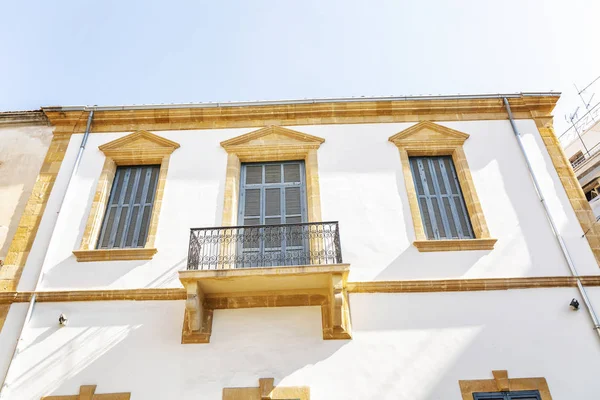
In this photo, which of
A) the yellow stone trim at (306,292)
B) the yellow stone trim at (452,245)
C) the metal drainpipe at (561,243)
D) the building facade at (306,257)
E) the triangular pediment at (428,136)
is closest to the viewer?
the building facade at (306,257)

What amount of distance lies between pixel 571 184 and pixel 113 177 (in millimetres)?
8530

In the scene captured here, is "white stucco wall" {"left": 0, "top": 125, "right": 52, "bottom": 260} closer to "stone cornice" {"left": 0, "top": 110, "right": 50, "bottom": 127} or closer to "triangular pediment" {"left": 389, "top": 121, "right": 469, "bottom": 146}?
"stone cornice" {"left": 0, "top": 110, "right": 50, "bottom": 127}

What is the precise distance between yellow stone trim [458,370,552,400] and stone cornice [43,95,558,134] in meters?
5.15

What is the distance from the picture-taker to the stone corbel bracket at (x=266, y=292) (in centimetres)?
657

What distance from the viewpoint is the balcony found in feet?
21.7

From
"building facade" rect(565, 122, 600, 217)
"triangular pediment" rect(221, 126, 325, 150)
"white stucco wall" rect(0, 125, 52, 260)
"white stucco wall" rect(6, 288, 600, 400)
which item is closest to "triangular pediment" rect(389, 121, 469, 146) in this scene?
"triangular pediment" rect(221, 126, 325, 150)

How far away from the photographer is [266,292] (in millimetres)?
7051

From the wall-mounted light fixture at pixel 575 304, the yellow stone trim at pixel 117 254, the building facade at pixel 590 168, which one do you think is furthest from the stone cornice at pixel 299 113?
the building facade at pixel 590 168

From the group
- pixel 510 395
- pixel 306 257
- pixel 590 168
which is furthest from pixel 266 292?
pixel 590 168

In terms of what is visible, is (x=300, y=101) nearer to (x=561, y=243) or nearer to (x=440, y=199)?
(x=440, y=199)

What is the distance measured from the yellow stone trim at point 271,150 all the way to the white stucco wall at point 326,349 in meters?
2.50

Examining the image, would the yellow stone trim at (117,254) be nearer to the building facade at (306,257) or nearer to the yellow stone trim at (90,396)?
the building facade at (306,257)

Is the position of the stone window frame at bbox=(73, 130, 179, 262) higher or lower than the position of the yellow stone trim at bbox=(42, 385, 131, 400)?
higher

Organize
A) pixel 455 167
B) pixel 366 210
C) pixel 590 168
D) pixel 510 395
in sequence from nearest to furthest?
1. pixel 510 395
2. pixel 366 210
3. pixel 455 167
4. pixel 590 168
